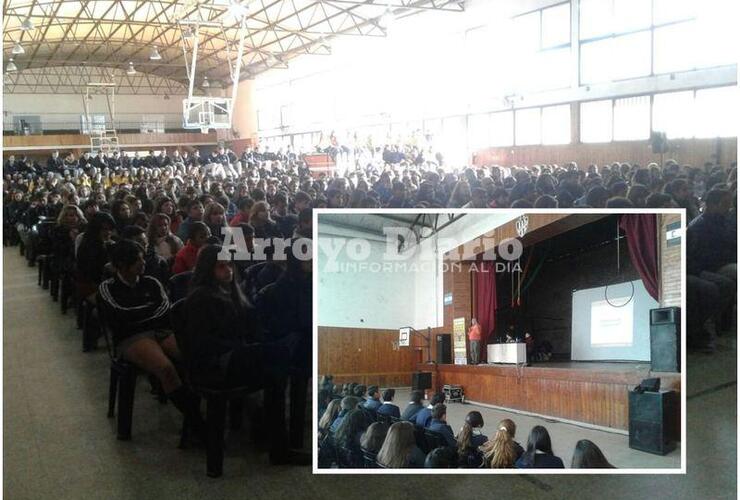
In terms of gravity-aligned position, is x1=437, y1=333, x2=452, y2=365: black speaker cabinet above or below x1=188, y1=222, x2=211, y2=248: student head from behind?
below

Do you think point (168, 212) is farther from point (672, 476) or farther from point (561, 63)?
point (561, 63)

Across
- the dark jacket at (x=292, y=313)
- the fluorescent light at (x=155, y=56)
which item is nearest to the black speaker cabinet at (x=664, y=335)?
the dark jacket at (x=292, y=313)

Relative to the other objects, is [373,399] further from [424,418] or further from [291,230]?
[291,230]

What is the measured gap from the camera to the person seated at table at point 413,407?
2205mm

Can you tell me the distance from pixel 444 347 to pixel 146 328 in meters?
1.45

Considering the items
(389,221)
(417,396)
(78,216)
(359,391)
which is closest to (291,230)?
(389,221)

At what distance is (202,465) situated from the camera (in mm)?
2740

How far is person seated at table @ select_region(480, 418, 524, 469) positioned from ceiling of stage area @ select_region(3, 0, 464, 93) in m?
8.69

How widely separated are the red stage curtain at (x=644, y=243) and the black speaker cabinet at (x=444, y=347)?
0.73 meters

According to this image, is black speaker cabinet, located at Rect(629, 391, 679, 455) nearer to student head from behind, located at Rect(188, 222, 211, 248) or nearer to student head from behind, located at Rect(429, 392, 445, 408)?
student head from behind, located at Rect(429, 392, 445, 408)

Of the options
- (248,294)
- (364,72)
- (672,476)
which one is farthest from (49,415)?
(364,72)

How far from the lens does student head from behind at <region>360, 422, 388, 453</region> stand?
2.24 m

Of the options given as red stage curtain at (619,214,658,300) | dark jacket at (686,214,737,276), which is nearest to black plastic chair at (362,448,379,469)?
red stage curtain at (619,214,658,300)

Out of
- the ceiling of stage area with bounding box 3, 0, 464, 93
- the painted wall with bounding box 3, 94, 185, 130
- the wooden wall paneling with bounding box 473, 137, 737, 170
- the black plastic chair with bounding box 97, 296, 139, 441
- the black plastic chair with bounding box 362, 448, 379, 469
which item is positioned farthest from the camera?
the ceiling of stage area with bounding box 3, 0, 464, 93
